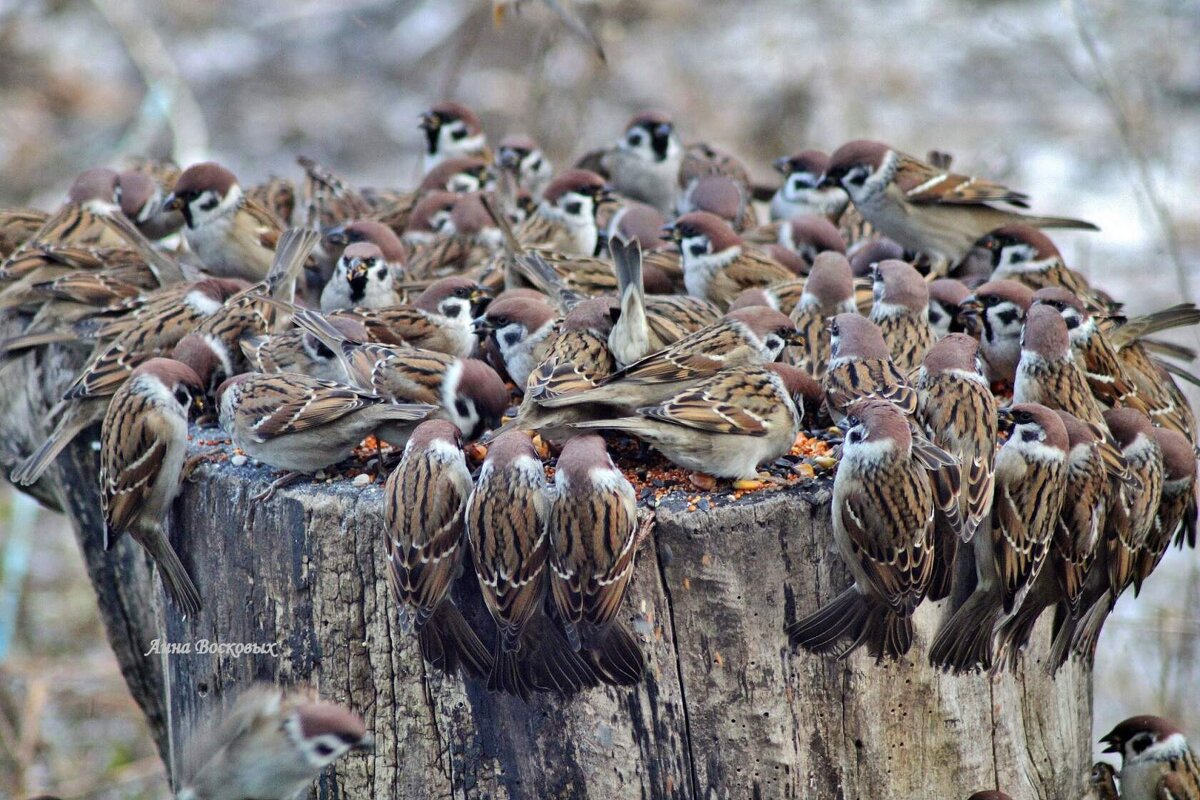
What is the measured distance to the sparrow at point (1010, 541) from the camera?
3.00m

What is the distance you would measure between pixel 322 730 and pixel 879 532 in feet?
4.08

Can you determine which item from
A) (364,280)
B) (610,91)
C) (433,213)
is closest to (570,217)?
(433,213)

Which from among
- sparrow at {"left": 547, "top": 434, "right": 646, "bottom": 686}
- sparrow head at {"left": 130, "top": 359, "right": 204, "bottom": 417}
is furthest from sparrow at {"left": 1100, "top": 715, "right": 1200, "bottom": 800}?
sparrow head at {"left": 130, "top": 359, "right": 204, "bottom": 417}

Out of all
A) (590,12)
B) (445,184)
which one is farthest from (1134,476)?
(590,12)

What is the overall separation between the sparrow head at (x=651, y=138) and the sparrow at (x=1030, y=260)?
1.85 m

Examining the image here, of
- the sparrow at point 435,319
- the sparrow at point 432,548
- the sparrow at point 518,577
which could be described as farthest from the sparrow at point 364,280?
the sparrow at point 518,577

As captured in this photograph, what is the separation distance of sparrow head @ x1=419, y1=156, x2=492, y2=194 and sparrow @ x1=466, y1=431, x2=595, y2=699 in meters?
2.76

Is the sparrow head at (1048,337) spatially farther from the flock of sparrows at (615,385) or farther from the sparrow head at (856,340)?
the sparrow head at (856,340)

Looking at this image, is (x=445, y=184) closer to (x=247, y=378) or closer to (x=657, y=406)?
(x=247, y=378)

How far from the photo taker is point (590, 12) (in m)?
8.12

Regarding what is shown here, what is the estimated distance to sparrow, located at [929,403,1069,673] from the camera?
3.00 m

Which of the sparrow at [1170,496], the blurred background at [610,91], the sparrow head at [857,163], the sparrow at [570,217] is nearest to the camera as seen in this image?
the sparrow at [1170,496]

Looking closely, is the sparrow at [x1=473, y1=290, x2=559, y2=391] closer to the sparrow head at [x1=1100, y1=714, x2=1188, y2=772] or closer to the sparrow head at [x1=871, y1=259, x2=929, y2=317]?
the sparrow head at [x1=871, y1=259, x2=929, y2=317]

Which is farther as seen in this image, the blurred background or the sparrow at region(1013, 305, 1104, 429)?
the blurred background
